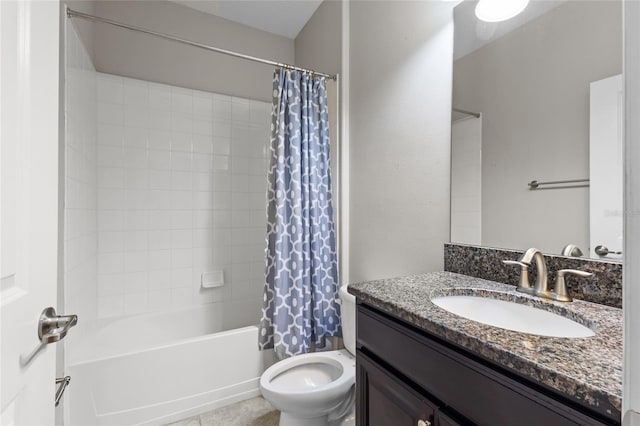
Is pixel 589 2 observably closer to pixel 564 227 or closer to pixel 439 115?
pixel 439 115

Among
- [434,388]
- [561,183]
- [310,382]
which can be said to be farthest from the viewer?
[310,382]

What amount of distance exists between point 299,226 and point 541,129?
1.22 metres

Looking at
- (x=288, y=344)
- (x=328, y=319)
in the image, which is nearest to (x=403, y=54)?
(x=328, y=319)

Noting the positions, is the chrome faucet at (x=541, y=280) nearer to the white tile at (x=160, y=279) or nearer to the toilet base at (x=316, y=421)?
the toilet base at (x=316, y=421)

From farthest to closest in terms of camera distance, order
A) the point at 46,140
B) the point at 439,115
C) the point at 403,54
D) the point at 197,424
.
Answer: the point at 197,424 → the point at 403,54 → the point at 439,115 → the point at 46,140

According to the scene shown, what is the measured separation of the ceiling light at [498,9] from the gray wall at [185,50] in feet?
6.03

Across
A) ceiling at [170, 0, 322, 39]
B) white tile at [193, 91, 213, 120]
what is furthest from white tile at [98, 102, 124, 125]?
ceiling at [170, 0, 322, 39]

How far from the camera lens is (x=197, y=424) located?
1581 millimetres

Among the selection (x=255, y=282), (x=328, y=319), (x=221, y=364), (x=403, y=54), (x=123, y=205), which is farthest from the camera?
(x=255, y=282)

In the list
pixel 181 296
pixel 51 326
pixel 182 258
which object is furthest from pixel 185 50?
pixel 51 326

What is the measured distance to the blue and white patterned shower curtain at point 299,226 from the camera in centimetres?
173

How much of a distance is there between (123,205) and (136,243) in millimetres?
294

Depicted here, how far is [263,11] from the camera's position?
225 centimetres

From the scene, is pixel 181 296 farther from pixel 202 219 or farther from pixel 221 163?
pixel 221 163
